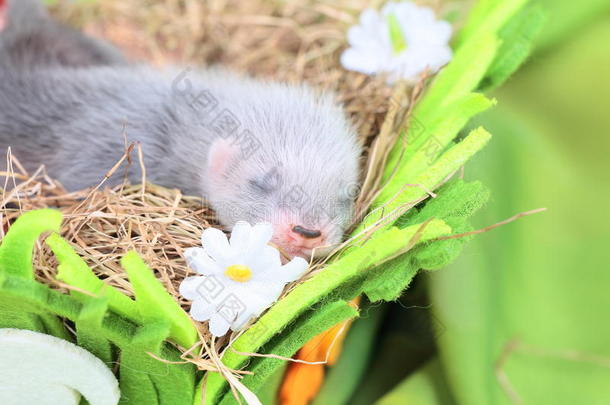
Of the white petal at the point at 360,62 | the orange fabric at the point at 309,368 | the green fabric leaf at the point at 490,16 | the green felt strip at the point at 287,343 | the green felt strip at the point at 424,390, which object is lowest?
the green felt strip at the point at 424,390

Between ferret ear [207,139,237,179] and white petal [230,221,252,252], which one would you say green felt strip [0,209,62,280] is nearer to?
white petal [230,221,252,252]

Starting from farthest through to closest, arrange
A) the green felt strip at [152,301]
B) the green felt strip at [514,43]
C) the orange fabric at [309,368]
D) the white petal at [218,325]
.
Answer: the green felt strip at [514,43] → the orange fabric at [309,368] → the white petal at [218,325] → the green felt strip at [152,301]

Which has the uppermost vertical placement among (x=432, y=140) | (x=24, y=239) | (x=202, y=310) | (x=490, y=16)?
(x=490, y=16)

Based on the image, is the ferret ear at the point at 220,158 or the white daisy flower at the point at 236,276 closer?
the white daisy flower at the point at 236,276

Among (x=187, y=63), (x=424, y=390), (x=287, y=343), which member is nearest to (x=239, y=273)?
(x=287, y=343)

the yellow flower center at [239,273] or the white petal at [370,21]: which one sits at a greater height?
the white petal at [370,21]

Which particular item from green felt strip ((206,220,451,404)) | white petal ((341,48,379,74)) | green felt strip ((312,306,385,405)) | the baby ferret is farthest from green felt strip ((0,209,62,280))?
white petal ((341,48,379,74))

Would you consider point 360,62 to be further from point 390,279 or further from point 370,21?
point 390,279

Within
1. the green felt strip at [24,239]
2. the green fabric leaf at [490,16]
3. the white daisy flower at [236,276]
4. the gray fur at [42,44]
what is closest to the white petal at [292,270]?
the white daisy flower at [236,276]

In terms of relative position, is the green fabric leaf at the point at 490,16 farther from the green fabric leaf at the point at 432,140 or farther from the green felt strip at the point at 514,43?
the green fabric leaf at the point at 432,140
